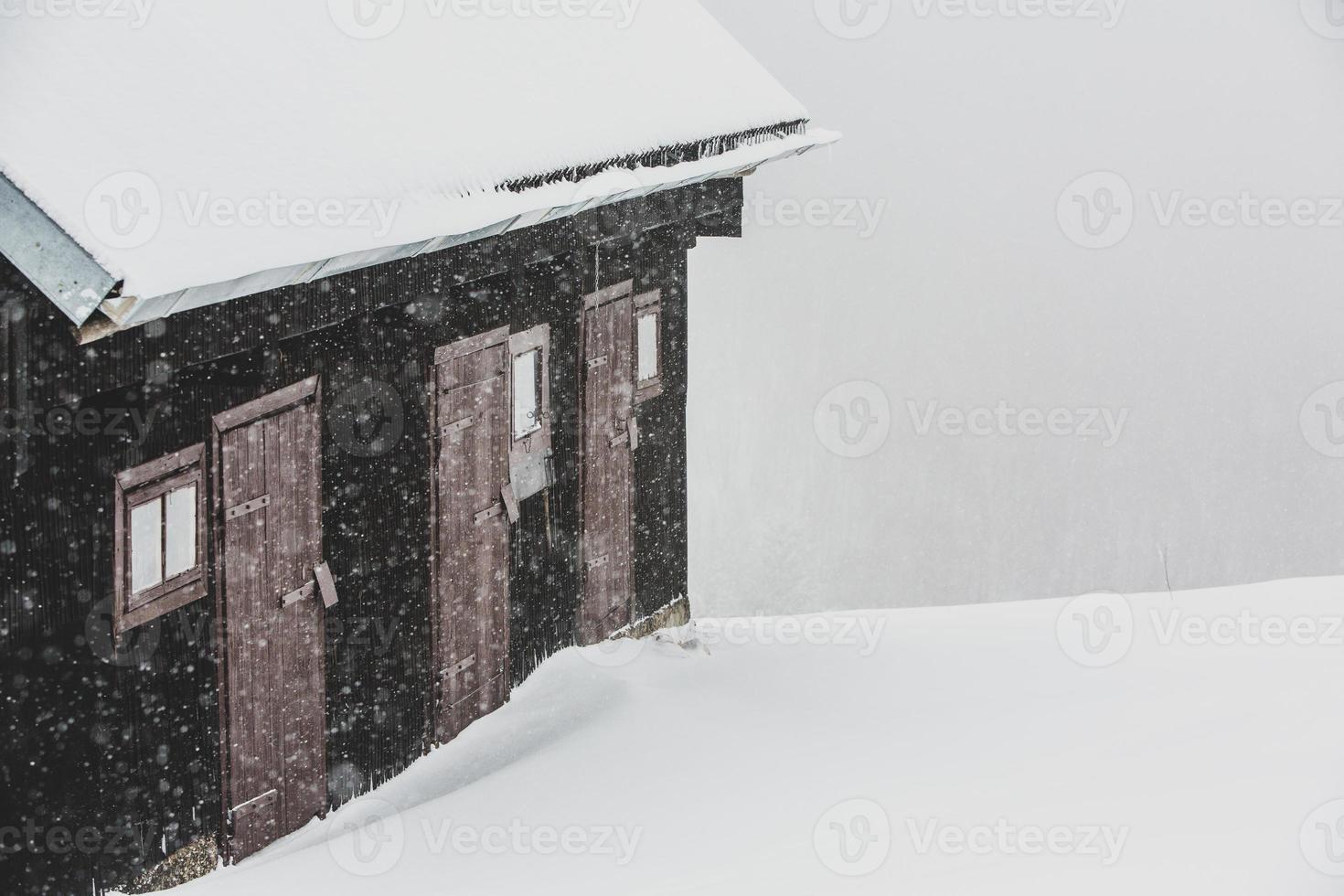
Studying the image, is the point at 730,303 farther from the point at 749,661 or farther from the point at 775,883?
the point at 775,883

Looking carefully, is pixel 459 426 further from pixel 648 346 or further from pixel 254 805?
pixel 648 346

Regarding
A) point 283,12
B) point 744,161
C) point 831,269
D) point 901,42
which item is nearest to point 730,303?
point 831,269

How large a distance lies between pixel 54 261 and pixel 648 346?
6.25m

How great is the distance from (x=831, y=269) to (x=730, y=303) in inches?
142

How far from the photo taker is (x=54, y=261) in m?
4.68

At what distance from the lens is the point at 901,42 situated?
189ft
